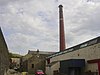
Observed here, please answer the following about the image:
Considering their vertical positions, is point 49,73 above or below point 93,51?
below

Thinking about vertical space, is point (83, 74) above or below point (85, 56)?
below

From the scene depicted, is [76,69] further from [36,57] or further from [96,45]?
[36,57]

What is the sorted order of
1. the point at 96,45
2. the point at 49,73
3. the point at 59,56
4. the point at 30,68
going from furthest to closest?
1. the point at 30,68
2. the point at 49,73
3. the point at 59,56
4. the point at 96,45

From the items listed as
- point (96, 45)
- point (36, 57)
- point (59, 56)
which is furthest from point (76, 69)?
point (36, 57)

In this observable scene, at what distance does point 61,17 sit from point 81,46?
22705 mm

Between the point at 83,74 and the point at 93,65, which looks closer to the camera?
the point at 93,65

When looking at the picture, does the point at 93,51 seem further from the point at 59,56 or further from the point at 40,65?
the point at 40,65

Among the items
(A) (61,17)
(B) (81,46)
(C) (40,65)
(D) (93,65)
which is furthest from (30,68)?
(D) (93,65)

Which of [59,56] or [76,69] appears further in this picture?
[59,56]

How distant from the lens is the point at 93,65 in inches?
1164

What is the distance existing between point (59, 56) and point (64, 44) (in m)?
7.68

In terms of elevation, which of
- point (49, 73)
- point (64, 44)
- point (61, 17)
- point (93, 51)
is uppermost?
point (61, 17)

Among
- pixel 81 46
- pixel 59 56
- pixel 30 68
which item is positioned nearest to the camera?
pixel 81 46

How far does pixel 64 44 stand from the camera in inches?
2151
